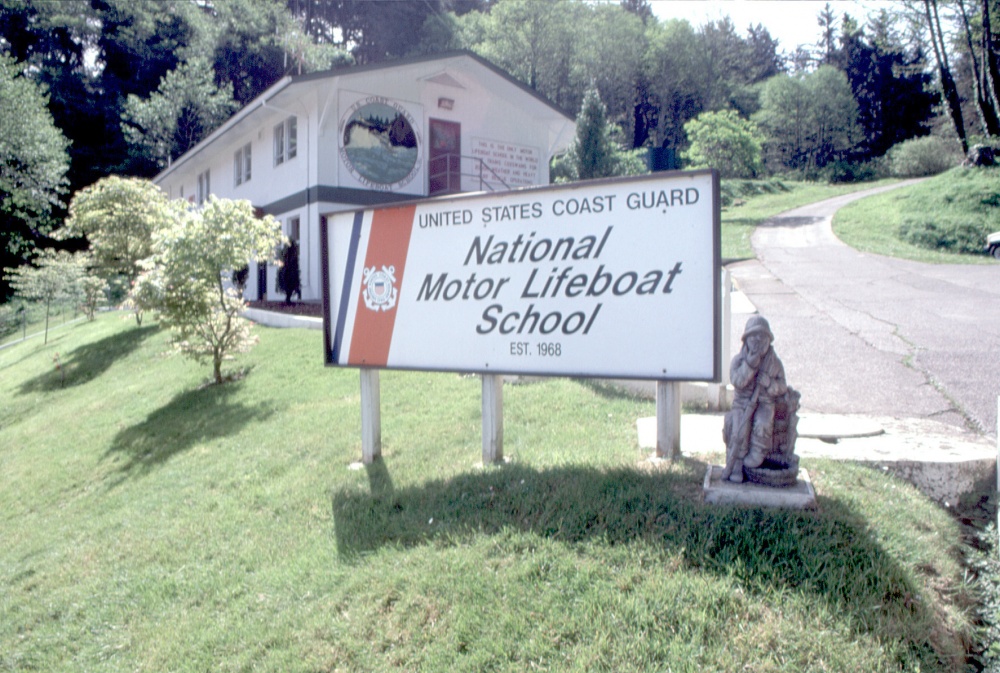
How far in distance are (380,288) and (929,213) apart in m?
23.0

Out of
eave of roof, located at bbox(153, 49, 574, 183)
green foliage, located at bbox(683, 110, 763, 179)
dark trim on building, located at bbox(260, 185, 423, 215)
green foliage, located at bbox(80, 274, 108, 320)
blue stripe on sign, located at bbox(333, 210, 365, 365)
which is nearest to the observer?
blue stripe on sign, located at bbox(333, 210, 365, 365)

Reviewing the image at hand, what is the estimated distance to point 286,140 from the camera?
20031 millimetres

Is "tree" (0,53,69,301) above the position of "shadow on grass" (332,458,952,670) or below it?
above

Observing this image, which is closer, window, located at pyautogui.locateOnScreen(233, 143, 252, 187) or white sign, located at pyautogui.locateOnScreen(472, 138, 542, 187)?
white sign, located at pyautogui.locateOnScreen(472, 138, 542, 187)

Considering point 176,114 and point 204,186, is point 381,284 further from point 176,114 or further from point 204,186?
point 176,114

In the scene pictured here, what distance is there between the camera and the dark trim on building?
58.6ft

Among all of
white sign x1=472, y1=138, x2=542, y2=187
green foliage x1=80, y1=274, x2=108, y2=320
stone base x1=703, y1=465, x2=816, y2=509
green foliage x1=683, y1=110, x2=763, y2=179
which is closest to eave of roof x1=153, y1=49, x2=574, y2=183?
white sign x1=472, y1=138, x2=542, y2=187

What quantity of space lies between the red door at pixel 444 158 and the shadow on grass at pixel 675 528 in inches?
595

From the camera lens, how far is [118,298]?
105ft

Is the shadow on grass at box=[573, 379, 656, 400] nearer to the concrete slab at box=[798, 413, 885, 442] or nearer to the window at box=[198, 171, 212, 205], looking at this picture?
the concrete slab at box=[798, 413, 885, 442]

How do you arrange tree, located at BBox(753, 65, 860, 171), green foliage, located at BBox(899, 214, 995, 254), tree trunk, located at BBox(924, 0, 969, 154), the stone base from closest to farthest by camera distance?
the stone base < green foliage, located at BBox(899, 214, 995, 254) < tree trunk, located at BBox(924, 0, 969, 154) < tree, located at BBox(753, 65, 860, 171)

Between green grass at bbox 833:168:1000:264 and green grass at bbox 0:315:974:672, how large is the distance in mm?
15735

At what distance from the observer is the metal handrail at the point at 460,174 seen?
19.3 m

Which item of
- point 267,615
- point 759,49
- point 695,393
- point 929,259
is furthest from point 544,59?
point 267,615
